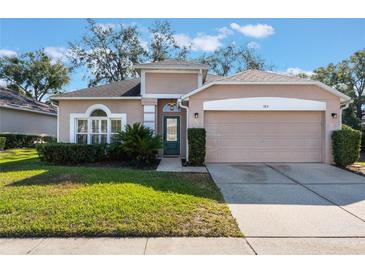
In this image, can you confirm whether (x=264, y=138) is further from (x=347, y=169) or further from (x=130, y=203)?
(x=130, y=203)

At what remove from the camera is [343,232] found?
4582 millimetres

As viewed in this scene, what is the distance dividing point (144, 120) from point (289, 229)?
1002cm

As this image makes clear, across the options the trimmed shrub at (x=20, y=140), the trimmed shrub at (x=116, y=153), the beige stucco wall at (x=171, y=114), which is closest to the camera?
the trimmed shrub at (x=116, y=153)

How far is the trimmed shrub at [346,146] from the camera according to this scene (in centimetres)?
1099

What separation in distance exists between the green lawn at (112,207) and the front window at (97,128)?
5.72 m

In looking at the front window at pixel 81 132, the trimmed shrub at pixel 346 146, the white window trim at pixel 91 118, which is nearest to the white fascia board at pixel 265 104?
the trimmed shrub at pixel 346 146

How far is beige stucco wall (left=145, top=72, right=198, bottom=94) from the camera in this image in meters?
13.6

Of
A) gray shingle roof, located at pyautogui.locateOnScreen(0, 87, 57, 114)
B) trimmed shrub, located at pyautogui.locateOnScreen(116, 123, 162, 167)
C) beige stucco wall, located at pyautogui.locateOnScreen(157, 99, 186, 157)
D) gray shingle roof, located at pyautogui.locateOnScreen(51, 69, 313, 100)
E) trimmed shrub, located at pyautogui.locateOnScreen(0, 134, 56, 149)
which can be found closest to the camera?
trimmed shrub, located at pyautogui.locateOnScreen(116, 123, 162, 167)

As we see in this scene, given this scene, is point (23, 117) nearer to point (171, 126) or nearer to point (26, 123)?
point (26, 123)

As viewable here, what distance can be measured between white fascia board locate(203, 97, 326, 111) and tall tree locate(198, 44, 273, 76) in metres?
20.1

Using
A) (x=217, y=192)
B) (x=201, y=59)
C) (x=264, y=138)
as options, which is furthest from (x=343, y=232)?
(x=201, y=59)

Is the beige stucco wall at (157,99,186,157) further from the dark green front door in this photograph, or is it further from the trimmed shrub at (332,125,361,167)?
the trimmed shrub at (332,125,361,167)

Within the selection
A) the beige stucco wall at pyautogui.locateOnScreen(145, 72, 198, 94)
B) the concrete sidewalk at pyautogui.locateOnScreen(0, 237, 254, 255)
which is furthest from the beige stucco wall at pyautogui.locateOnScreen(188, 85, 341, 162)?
the concrete sidewalk at pyautogui.locateOnScreen(0, 237, 254, 255)

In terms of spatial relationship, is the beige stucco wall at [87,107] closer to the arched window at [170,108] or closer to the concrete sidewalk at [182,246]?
the arched window at [170,108]
